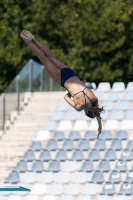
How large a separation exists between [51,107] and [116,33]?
18.4 feet

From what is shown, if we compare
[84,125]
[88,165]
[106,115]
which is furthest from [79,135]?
[88,165]

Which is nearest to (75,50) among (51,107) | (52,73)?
(51,107)

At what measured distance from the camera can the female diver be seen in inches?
609

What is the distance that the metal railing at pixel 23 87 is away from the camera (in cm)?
2270

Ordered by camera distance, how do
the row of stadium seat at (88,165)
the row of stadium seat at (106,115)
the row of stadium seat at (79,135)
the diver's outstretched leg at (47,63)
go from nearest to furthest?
the diver's outstretched leg at (47,63), the row of stadium seat at (88,165), the row of stadium seat at (79,135), the row of stadium seat at (106,115)

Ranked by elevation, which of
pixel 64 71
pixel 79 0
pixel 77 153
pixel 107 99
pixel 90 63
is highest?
pixel 79 0

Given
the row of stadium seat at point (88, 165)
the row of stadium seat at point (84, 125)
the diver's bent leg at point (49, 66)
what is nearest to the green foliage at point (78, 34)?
the row of stadium seat at point (84, 125)

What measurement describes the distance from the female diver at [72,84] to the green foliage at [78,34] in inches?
454

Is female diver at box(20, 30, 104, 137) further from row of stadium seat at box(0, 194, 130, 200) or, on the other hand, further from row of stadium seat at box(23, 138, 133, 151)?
row of stadium seat at box(23, 138, 133, 151)

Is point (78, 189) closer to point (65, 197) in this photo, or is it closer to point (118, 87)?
point (65, 197)

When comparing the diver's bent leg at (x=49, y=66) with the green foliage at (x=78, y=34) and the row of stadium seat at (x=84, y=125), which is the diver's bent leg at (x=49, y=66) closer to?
the row of stadium seat at (x=84, y=125)

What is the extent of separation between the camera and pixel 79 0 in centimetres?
2856

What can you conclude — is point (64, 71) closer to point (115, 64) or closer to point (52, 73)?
point (52, 73)

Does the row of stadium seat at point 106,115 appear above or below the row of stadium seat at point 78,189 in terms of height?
above
